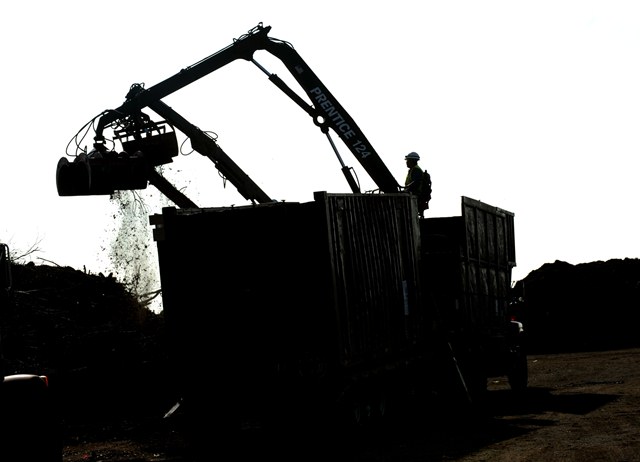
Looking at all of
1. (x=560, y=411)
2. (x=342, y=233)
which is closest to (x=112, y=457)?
(x=342, y=233)

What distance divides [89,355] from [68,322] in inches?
35.3

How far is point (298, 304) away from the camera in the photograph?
43.0 ft

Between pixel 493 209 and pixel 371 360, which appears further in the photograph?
pixel 493 209

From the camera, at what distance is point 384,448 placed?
12594 millimetres

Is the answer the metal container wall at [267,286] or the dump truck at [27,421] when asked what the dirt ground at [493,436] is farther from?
the dump truck at [27,421]

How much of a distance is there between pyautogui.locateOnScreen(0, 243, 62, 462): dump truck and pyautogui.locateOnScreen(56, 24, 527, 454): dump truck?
405 centimetres

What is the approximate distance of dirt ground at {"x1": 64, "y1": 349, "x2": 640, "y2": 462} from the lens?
11578mm

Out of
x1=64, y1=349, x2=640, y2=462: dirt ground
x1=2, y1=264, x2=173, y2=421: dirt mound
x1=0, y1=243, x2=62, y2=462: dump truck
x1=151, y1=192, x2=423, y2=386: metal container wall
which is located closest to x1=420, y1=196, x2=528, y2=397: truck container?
→ x1=64, y1=349, x2=640, y2=462: dirt ground

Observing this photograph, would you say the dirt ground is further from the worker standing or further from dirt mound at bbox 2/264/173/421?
the worker standing

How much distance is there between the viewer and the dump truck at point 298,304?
42.5 feet

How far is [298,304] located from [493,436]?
2900mm

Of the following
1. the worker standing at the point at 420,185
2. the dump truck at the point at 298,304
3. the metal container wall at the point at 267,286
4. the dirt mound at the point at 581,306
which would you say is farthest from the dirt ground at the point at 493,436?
the dirt mound at the point at 581,306

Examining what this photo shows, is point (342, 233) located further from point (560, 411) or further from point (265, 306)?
point (560, 411)

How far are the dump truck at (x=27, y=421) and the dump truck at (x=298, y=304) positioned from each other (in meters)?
4.05
